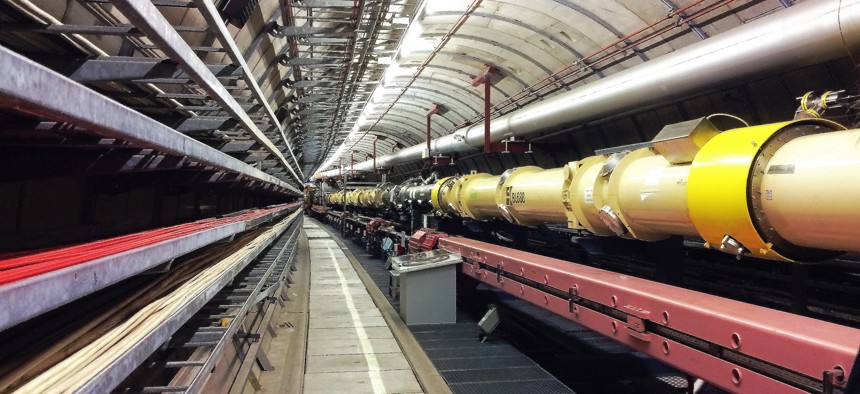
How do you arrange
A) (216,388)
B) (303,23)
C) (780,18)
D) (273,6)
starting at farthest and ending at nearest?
(303,23) < (273,6) < (780,18) < (216,388)

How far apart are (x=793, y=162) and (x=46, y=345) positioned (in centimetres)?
260

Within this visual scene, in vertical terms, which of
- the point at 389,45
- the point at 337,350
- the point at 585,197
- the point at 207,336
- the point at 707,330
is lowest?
the point at 337,350

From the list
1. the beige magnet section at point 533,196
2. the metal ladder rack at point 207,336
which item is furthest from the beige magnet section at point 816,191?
the metal ladder rack at point 207,336

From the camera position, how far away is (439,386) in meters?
4.29

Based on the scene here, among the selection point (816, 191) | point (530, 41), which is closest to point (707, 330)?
point (816, 191)

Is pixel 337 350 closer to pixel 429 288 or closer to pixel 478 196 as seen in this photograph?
pixel 429 288

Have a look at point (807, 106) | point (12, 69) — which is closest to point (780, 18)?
point (807, 106)

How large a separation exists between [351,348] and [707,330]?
13.0 ft

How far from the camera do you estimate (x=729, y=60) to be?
3658mm

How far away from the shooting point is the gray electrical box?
6.09m

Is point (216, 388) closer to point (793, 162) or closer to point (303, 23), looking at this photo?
point (793, 162)

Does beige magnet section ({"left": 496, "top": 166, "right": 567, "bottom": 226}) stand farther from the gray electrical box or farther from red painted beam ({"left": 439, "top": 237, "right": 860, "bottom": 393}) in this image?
the gray electrical box

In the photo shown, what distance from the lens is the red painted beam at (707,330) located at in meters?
1.76

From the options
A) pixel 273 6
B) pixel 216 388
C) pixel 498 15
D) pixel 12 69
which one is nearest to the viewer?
pixel 12 69
